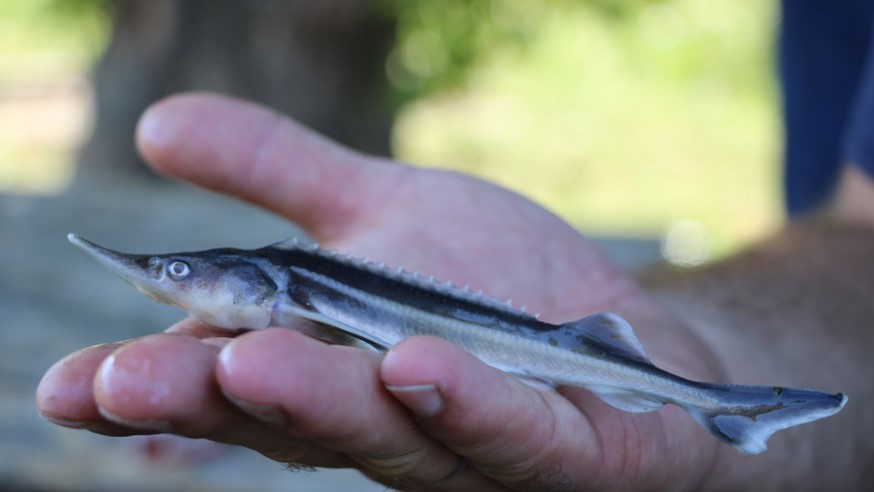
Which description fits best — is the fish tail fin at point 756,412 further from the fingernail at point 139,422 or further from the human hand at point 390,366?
the fingernail at point 139,422

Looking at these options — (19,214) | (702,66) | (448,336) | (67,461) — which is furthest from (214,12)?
(702,66)

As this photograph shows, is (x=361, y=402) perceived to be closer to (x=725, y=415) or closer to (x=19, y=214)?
(x=725, y=415)

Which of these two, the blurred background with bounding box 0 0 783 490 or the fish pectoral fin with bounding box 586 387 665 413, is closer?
the fish pectoral fin with bounding box 586 387 665 413

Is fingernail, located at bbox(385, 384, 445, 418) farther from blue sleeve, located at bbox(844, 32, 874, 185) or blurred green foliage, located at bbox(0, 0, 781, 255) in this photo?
blurred green foliage, located at bbox(0, 0, 781, 255)

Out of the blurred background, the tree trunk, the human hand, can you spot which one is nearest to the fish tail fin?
the human hand

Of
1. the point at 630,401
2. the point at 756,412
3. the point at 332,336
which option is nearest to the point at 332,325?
the point at 332,336
